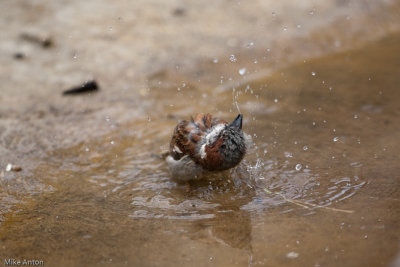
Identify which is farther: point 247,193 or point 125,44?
point 125,44

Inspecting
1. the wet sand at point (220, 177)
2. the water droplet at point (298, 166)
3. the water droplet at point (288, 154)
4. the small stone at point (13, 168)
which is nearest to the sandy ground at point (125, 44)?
the wet sand at point (220, 177)

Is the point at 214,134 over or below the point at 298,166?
over

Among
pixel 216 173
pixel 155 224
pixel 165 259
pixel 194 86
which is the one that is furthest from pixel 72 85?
pixel 165 259

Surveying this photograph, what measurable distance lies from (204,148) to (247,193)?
0.61 metres

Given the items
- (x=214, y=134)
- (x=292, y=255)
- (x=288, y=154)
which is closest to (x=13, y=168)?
(x=214, y=134)

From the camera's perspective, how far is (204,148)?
501 cm

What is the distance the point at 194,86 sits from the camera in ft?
25.5

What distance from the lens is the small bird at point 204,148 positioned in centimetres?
492

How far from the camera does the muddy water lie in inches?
157

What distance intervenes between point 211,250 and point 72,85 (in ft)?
14.8

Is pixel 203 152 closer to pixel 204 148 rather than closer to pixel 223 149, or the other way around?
pixel 204 148

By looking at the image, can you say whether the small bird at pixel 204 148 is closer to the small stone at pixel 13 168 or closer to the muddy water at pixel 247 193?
the muddy water at pixel 247 193

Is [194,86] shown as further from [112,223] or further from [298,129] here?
[112,223]

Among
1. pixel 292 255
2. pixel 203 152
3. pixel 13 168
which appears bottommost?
pixel 13 168
